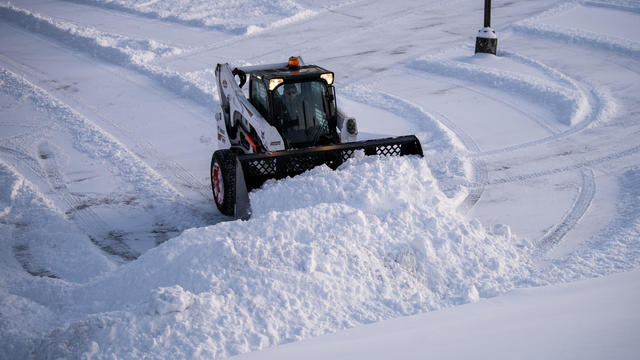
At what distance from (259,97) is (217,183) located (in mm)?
1347

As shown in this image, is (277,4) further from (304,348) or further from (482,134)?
(304,348)

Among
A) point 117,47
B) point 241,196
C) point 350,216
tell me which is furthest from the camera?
point 117,47

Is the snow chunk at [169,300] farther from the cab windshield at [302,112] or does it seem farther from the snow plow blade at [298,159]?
the cab windshield at [302,112]

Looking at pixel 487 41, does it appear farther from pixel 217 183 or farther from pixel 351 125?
pixel 217 183

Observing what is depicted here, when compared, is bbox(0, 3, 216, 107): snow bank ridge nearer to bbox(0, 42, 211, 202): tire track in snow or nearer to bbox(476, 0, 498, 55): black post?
bbox(0, 42, 211, 202): tire track in snow

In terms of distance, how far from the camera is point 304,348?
16.0 ft

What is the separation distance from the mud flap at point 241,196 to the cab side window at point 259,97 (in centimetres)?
117

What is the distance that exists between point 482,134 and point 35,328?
822cm

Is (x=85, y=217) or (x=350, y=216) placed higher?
(x=350, y=216)

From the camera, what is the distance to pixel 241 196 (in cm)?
723

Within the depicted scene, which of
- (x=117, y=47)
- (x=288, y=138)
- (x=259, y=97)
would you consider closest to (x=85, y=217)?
(x=259, y=97)

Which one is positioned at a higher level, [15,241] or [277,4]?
[277,4]

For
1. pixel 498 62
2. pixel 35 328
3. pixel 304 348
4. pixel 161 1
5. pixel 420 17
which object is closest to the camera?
pixel 304 348

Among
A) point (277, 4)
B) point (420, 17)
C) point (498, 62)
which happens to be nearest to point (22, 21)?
point (277, 4)
